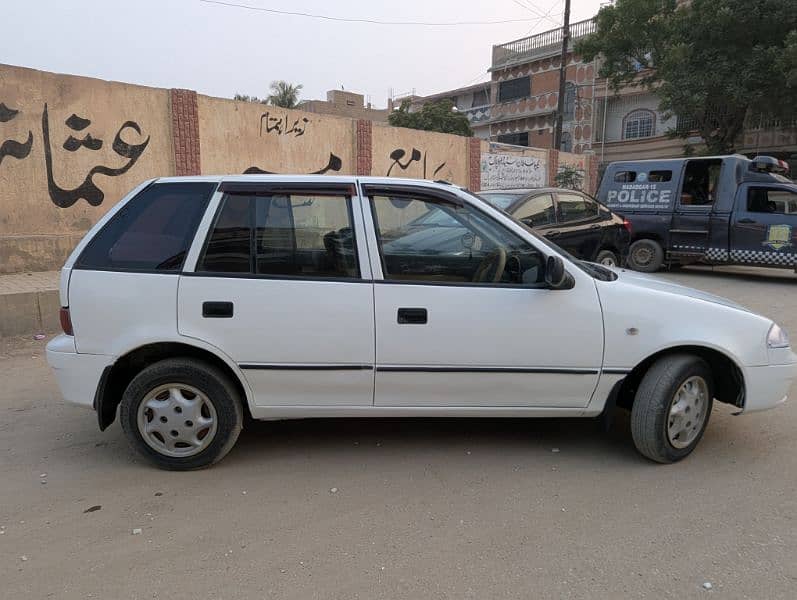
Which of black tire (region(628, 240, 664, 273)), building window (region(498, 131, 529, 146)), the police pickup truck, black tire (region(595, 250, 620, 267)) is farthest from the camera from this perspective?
building window (region(498, 131, 529, 146))

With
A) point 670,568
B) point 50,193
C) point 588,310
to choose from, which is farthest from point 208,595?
point 50,193

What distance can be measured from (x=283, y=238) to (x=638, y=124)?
3459cm

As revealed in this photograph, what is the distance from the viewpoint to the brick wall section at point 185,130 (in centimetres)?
1081

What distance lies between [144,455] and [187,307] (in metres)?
0.91

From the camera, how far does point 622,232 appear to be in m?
10.3

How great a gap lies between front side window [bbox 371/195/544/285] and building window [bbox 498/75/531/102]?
1544 inches

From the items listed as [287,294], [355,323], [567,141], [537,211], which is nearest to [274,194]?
[287,294]

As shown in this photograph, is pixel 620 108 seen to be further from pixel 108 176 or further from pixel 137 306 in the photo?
pixel 137 306

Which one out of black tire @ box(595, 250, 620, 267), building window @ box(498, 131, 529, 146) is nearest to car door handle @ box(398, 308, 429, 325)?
black tire @ box(595, 250, 620, 267)

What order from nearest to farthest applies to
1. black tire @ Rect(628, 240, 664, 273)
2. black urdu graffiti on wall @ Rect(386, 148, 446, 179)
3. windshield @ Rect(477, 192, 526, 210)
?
1. windshield @ Rect(477, 192, 526, 210)
2. black tire @ Rect(628, 240, 664, 273)
3. black urdu graffiti on wall @ Rect(386, 148, 446, 179)

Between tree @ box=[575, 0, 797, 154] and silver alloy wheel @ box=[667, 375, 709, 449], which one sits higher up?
tree @ box=[575, 0, 797, 154]

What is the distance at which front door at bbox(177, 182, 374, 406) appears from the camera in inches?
128

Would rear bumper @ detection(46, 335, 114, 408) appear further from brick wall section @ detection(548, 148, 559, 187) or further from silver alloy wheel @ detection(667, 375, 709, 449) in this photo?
brick wall section @ detection(548, 148, 559, 187)

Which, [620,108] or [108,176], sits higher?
[620,108]
